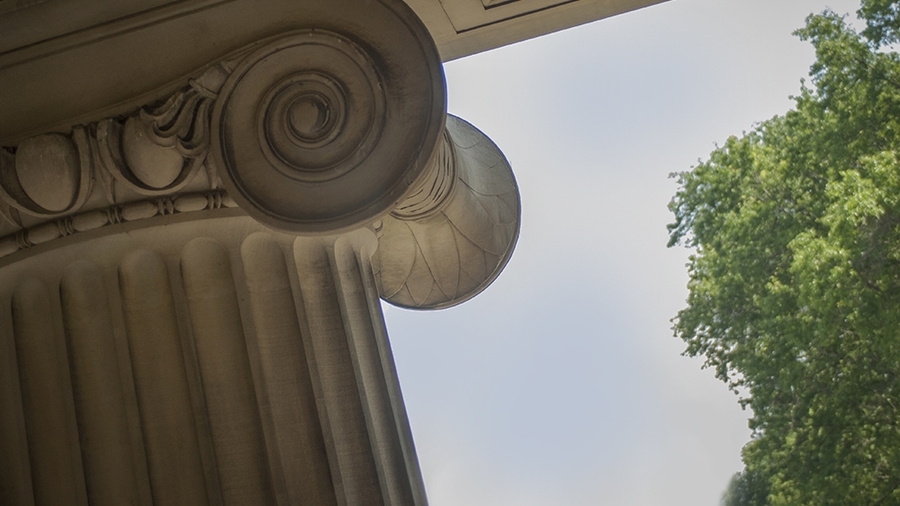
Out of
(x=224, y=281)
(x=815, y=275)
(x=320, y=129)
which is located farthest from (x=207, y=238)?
(x=815, y=275)

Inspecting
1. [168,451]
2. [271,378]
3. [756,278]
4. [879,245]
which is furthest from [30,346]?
[756,278]

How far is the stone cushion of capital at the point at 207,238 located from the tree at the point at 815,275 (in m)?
11.8

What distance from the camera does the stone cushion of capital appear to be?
7.86ft

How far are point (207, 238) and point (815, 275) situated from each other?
12.4 metres

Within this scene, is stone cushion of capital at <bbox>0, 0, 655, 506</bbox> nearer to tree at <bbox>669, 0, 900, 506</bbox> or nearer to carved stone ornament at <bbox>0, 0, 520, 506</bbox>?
carved stone ornament at <bbox>0, 0, 520, 506</bbox>

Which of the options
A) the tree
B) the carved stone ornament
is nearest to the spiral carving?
the carved stone ornament

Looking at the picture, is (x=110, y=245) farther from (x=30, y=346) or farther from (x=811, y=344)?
(x=811, y=344)

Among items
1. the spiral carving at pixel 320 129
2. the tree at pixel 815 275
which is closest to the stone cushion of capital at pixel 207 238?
the spiral carving at pixel 320 129

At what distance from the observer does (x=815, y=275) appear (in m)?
13.1

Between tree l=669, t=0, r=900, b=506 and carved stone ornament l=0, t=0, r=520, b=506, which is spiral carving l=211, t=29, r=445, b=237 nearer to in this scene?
carved stone ornament l=0, t=0, r=520, b=506

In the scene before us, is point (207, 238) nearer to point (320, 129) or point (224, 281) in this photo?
point (224, 281)

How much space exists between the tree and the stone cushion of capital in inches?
465

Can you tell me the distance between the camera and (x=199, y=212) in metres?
2.59

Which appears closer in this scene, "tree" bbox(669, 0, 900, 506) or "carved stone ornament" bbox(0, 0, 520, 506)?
"carved stone ornament" bbox(0, 0, 520, 506)
